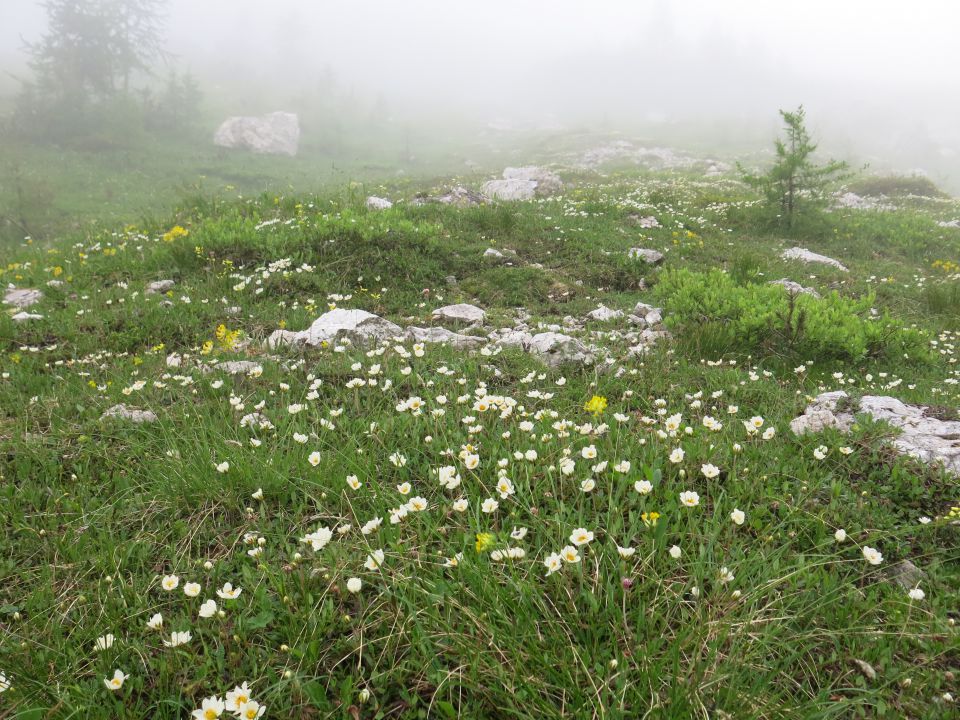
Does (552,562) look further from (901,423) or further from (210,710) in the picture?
(901,423)

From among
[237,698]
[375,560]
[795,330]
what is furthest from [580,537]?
[795,330]

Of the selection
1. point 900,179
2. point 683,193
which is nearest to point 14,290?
point 683,193

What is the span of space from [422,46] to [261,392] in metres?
162

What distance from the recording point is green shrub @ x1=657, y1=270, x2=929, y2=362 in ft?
17.9

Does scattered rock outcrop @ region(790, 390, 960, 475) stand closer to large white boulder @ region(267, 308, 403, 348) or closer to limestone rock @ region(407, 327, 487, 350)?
limestone rock @ region(407, 327, 487, 350)

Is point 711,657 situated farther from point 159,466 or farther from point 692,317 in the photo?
point 692,317

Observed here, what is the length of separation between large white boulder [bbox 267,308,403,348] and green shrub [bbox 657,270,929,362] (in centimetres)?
341

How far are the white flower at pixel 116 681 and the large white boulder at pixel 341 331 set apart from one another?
11.8 feet

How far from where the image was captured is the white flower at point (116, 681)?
181cm

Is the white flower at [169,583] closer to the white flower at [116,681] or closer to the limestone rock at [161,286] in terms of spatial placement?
the white flower at [116,681]

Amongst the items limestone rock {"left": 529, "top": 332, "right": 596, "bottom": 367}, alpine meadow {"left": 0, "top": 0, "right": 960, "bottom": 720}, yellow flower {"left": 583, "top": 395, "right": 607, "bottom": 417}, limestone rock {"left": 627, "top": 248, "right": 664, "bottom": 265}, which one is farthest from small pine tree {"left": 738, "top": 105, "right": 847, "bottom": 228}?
yellow flower {"left": 583, "top": 395, "right": 607, "bottom": 417}

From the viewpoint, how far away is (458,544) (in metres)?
2.43

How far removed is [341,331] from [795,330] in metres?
4.93

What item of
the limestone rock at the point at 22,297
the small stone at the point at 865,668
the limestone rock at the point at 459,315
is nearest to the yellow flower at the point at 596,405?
the small stone at the point at 865,668
